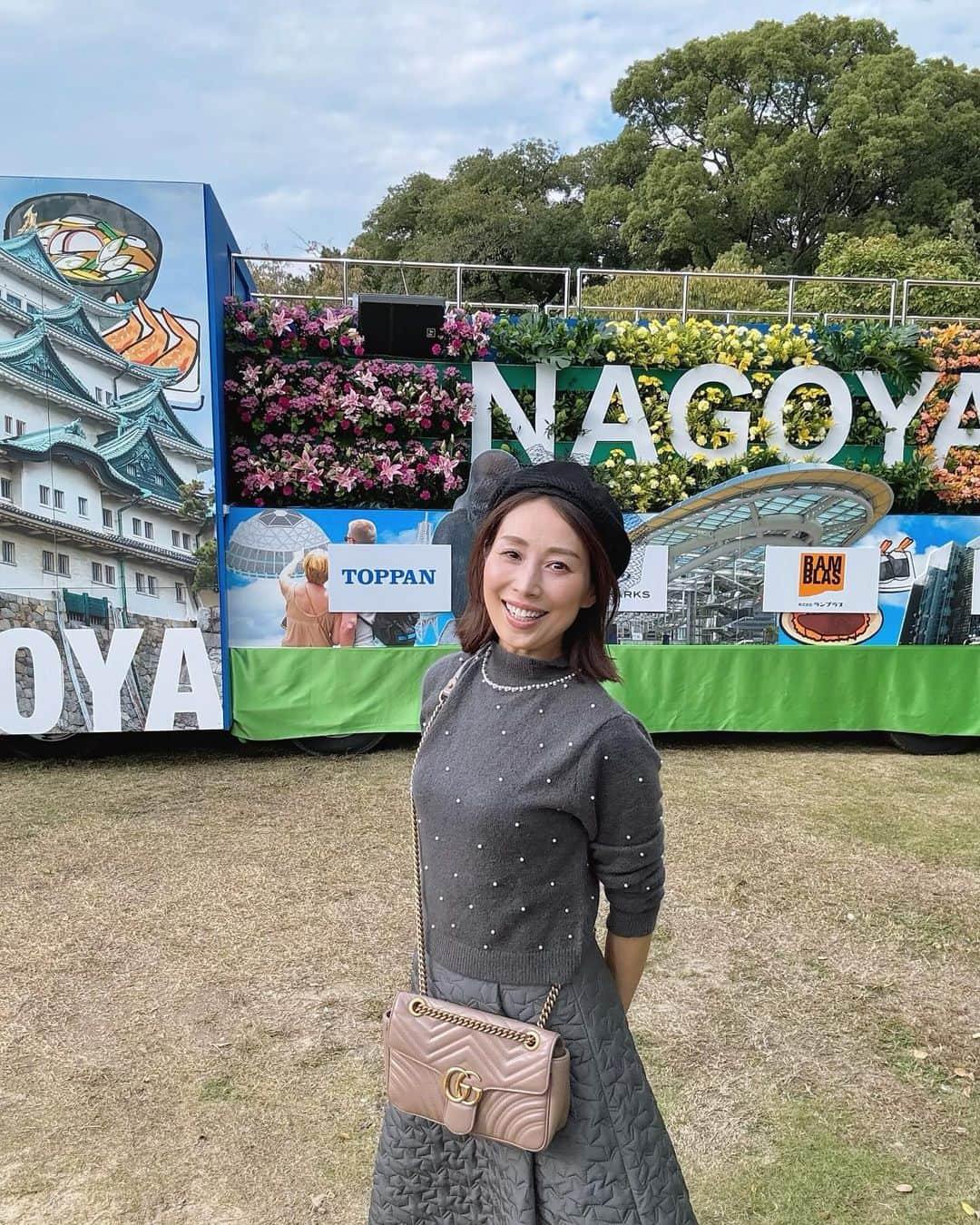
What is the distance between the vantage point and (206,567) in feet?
18.5

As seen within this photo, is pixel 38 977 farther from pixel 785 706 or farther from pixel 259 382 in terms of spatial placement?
pixel 785 706

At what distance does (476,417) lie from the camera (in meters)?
6.20

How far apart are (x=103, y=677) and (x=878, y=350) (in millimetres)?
5503

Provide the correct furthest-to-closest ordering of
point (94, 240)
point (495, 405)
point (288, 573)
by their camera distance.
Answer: point (495, 405), point (288, 573), point (94, 240)

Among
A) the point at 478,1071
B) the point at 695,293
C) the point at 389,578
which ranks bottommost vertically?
the point at 478,1071

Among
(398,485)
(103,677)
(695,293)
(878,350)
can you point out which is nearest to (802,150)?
(695,293)

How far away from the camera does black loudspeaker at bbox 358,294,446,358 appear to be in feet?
19.4

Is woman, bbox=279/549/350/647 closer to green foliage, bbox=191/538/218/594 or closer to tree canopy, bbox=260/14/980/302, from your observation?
green foliage, bbox=191/538/218/594

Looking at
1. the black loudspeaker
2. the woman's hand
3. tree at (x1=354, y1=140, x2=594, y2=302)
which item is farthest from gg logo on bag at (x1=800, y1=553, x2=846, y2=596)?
tree at (x1=354, y1=140, x2=594, y2=302)

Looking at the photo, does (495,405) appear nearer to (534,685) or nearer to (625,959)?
(534,685)

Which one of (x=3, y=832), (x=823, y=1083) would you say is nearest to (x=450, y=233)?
(x=3, y=832)

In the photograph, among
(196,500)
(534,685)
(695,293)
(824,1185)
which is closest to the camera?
(534,685)

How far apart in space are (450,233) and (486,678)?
3171 centimetres

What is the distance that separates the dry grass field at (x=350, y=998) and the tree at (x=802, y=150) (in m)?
27.3
